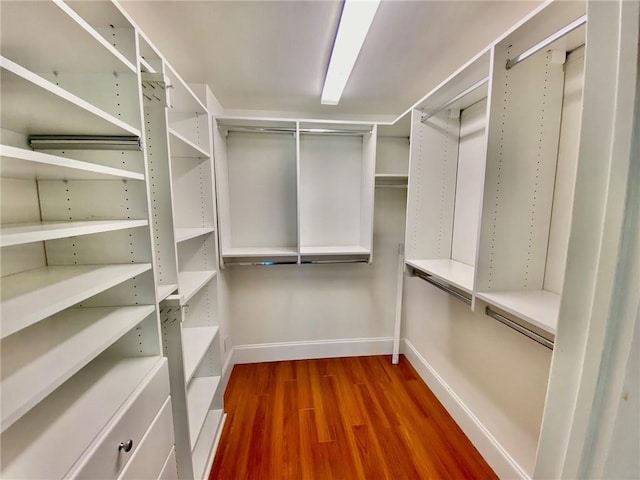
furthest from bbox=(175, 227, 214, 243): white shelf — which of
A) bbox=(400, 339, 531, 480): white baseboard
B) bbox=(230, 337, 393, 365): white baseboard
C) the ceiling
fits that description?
bbox=(400, 339, 531, 480): white baseboard

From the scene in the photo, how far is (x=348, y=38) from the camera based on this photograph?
1201mm

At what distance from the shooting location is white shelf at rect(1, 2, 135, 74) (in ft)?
1.97

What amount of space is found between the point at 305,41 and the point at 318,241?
1.55 m

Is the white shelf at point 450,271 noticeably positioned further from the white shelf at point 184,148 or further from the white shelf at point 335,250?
the white shelf at point 184,148

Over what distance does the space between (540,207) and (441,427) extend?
64.3 inches

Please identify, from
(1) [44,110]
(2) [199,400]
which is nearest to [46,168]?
(1) [44,110]

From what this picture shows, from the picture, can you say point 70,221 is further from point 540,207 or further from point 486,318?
point 486,318

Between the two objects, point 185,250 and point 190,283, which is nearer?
point 190,283

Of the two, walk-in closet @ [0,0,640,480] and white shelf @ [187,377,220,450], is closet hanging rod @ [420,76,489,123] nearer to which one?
walk-in closet @ [0,0,640,480]

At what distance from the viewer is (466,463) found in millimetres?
1514

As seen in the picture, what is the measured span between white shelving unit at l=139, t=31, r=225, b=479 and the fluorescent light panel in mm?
818

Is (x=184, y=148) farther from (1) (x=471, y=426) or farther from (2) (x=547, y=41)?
(1) (x=471, y=426)

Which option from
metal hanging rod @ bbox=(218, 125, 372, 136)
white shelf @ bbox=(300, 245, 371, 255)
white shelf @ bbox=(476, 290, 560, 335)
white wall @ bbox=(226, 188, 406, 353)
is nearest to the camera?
white shelf @ bbox=(476, 290, 560, 335)

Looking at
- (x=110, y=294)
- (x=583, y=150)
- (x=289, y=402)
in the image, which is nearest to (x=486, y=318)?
(x=583, y=150)
